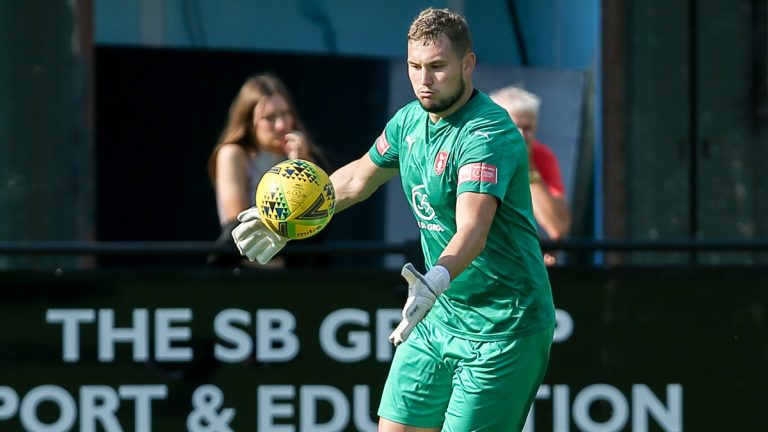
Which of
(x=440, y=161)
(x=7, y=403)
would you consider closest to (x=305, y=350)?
(x=7, y=403)

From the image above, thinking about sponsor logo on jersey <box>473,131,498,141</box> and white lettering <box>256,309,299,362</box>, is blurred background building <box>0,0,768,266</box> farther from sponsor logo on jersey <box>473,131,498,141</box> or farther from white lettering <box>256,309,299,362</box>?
sponsor logo on jersey <box>473,131,498,141</box>

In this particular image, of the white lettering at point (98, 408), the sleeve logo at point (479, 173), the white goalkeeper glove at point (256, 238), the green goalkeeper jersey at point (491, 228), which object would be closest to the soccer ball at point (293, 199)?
the white goalkeeper glove at point (256, 238)

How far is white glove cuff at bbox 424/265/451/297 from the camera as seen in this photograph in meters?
4.01

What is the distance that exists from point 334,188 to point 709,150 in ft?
14.6

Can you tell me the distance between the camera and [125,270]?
19.6 ft

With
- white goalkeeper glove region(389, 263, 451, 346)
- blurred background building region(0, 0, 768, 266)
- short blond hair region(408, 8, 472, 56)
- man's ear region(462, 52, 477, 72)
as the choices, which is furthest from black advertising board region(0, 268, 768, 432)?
blurred background building region(0, 0, 768, 266)

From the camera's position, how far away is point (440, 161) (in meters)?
4.43

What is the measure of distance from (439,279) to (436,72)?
2.43ft

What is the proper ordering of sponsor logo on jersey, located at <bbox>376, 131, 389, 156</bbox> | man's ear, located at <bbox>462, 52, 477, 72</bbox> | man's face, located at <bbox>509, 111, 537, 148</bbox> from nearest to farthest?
man's ear, located at <bbox>462, 52, 477, 72</bbox>, sponsor logo on jersey, located at <bbox>376, 131, 389, 156</bbox>, man's face, located at <bbox>509, 111, 537, 148</bbox>

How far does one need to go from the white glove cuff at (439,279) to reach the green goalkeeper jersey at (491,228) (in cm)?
41

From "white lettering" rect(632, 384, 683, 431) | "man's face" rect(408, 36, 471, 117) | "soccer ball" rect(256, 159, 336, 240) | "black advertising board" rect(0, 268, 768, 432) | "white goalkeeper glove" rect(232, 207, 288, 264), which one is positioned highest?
"man's face" rect(408, 36, 471, 117)

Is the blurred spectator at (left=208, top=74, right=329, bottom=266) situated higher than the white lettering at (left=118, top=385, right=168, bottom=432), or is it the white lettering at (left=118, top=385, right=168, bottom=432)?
the blurred spectator at (left=208, top=74, right=329, bottom=266)

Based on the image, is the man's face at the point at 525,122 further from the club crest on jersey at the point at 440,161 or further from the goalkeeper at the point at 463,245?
the club crest on jersey at the point at 440,161

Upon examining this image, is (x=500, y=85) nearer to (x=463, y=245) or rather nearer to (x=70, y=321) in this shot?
(x=70, y=321)
